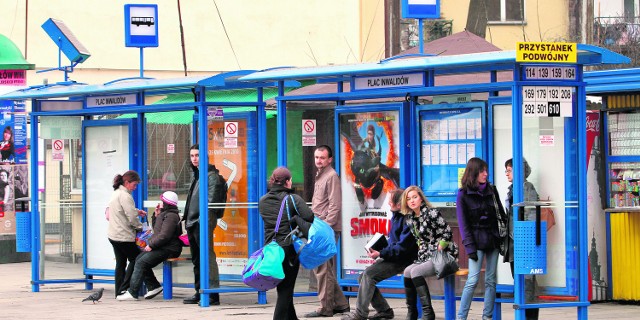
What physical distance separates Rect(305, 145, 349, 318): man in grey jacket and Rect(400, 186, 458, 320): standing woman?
4.01 feet

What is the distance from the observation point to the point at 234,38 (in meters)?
32.1

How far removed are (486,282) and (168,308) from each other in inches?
161

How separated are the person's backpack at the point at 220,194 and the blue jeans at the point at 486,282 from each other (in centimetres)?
366

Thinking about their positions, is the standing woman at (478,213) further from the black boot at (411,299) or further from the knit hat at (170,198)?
the knit hat at (170,198)

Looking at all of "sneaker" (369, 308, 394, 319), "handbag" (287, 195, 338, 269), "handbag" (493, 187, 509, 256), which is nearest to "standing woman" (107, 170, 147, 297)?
"sneaker" (369, 308, 394, 319)

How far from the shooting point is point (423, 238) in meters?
12.1

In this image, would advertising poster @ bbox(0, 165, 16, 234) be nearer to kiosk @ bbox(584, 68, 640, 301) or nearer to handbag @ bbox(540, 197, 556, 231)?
kiosk @ bbox(584, 68, 640, 301)

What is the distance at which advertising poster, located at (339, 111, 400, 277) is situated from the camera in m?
13.6

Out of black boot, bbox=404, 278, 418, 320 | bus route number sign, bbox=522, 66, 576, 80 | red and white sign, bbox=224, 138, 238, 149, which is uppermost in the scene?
bus route number sign, bbox=522, 66, 576, 80

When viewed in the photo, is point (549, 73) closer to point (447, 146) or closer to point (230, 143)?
point (447, 146)

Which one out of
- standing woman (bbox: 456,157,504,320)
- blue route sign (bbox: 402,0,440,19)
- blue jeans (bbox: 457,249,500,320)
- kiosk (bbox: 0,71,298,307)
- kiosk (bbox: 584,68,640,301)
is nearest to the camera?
standing woman (bbox: 456,157,504,320)

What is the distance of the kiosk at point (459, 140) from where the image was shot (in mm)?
11430

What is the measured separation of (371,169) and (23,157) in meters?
10.3

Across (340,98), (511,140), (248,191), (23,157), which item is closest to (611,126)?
(511,140)
